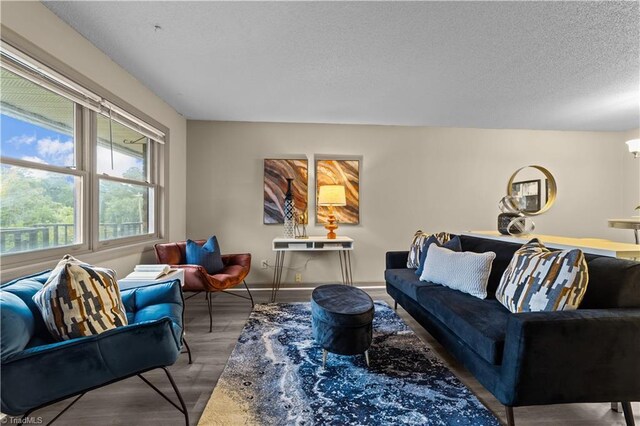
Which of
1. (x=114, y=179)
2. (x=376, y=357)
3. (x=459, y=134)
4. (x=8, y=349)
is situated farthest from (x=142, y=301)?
(x=459, y=134)

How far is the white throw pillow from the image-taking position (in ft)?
6.76

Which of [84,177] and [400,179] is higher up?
[400,179]

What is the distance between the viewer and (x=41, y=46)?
1685 millimetres

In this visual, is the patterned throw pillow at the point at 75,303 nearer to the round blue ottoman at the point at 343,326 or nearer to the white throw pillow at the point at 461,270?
the round blue ottoman at the point at 343,326

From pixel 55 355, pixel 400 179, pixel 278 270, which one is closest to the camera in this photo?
pixel 55 355

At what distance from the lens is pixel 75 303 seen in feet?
4.06

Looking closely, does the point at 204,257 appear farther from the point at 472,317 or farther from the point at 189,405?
the point at 472,317

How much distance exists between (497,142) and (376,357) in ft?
12.4

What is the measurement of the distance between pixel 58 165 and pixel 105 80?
826mm

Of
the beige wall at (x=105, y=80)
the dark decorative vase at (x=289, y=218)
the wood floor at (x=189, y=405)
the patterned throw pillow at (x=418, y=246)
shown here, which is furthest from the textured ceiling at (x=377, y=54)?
the wood floor at (x=189, y=405)

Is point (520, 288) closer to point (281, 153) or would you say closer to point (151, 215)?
point (281, 153)

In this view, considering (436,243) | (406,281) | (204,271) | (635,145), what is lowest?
(406,281)

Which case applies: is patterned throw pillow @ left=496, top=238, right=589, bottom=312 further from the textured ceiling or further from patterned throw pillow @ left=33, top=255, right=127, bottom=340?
patterned throw pillow @ left=33, top=255, right=127, bottom=340

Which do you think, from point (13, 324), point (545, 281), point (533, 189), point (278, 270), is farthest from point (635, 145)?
point (13, 324)
